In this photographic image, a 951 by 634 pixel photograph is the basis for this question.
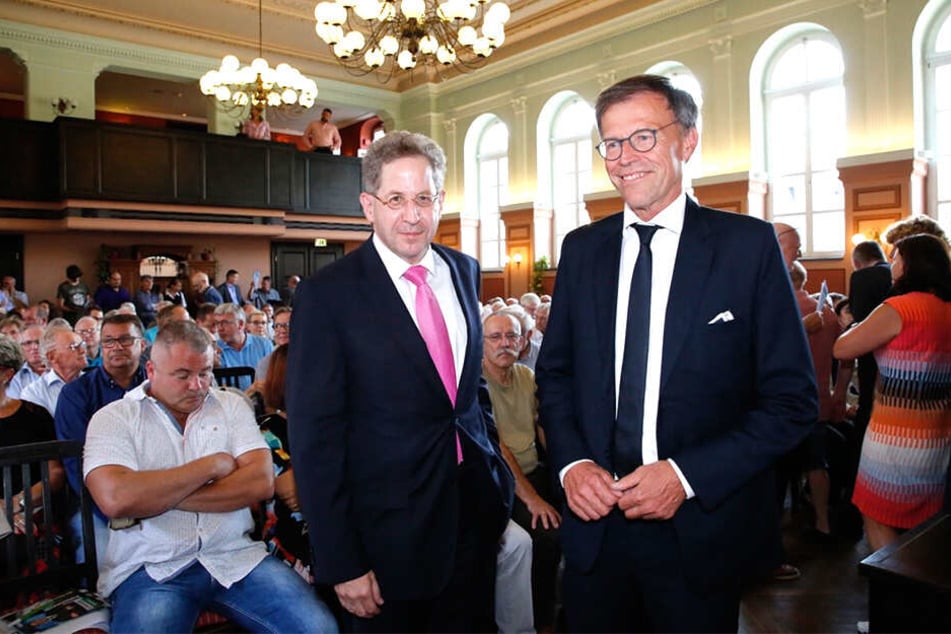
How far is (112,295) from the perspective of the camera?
35.2 feet

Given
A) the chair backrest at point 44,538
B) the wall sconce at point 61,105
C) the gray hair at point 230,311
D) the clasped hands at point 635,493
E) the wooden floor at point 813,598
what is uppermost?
the wall sconce at point 61,105

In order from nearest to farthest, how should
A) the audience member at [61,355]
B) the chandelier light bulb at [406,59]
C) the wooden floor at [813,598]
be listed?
1. the wooden floor at [813,598]
2. the audience member at [61,355]
3. the chandelier light bulb at [406,59]

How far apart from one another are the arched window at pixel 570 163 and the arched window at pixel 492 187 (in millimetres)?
1343

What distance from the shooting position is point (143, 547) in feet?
6.55

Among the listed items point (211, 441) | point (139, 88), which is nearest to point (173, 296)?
point (139, 88)

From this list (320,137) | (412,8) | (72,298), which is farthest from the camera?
(320,137)

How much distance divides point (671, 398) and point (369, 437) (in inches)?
25.3

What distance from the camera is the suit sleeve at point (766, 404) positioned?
1271 millimetres

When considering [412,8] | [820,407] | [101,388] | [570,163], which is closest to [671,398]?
[101,388]

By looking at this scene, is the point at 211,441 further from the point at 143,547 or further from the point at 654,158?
the point at 654,158

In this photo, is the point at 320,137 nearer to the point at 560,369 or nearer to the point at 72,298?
the point at 72,298

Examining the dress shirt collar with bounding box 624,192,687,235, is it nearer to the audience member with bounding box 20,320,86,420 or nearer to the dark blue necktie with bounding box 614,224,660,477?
the dark blue necktie with bounding box 614,224,660,477

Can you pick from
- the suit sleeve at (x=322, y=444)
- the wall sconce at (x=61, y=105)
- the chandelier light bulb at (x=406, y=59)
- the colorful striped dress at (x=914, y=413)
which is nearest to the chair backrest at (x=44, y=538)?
the suit sleeve at (x=322, y=444)

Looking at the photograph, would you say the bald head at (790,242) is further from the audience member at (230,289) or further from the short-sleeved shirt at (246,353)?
the audience member at (230,289)
